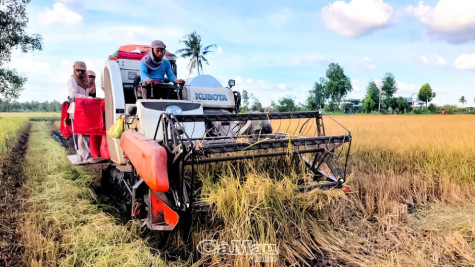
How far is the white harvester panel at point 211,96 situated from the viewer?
5273mm

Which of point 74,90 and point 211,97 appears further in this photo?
point 74,90

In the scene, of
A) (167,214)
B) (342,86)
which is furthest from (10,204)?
(342,86)

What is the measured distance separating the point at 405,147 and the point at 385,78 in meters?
72.0

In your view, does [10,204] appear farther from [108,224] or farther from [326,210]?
[326,210]

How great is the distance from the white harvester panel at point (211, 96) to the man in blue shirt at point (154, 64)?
27 cm

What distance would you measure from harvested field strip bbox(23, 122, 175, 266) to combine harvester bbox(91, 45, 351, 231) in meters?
0.30

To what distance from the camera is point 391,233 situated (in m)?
3.96

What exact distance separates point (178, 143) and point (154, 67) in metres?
2.30

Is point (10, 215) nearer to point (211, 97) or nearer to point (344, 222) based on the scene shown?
point (211, 97)

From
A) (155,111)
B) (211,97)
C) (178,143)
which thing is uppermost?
(211,97)

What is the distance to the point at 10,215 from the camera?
449 centimetres

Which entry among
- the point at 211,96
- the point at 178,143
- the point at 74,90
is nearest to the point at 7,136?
the point at 74,90

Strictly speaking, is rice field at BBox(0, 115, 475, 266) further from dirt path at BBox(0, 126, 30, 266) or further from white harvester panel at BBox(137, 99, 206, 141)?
white harvester panel at BBox(137, 99, 206, 141)

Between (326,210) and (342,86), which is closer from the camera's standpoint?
(326,210)
